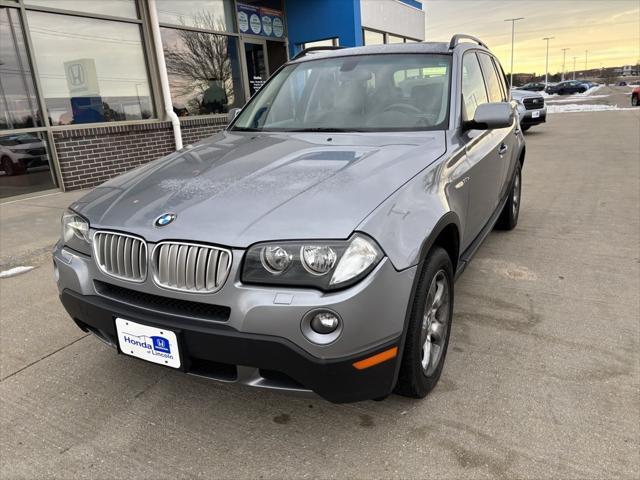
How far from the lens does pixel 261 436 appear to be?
226cm

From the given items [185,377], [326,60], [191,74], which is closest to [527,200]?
[326,60]

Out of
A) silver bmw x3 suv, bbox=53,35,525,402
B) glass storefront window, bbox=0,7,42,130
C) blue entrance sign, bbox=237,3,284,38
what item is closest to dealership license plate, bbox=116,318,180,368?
silver bmw x3 suv, bbox=53,35,525,402

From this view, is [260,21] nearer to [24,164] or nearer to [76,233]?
[24,164]

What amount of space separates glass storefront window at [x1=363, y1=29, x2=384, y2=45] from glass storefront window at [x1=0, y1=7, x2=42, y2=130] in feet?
28.4

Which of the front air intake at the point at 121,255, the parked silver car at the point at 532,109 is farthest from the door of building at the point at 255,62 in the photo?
the front air intake at the point at 121,255

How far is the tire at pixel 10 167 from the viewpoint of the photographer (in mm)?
7023

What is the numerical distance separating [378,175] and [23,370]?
231 centimetres

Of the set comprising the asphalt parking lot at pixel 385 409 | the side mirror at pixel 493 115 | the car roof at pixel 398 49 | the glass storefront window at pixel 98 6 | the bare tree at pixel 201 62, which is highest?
the glass storefront window at pixel 98 6

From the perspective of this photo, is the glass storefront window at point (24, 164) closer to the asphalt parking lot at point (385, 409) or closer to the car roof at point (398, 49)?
the asphalt parking lot at point (385, 409)

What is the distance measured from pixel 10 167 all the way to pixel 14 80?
4.05 ft

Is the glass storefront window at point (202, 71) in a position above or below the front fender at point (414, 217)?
above

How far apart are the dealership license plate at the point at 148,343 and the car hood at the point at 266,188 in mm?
376

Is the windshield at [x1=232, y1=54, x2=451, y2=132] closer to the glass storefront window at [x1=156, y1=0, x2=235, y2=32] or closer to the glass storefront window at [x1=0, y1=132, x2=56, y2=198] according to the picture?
the glass storefront window at [x1=0, y1=132, x2=56, y2=198]

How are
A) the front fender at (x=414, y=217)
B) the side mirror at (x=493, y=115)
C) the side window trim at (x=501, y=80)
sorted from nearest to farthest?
the front fender at (x=414, y=217)
the side mirror at (x=493, y=115)
the side window trim at (x=501, y=80)
